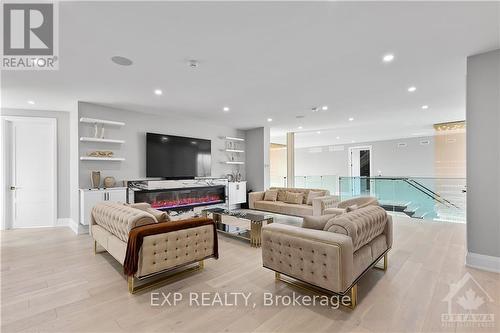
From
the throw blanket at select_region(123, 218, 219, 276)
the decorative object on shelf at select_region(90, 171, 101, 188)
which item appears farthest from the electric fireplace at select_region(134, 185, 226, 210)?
the throw blanket at select_region(123, 218, 219, 276)

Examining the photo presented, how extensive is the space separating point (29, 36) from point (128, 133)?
331 centimetres

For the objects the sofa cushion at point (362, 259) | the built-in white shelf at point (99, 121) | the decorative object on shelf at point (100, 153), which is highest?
the built-in white shelf at point (99, 121)

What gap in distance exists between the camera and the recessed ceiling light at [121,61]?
118 inches

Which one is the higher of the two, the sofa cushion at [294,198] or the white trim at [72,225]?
the sofa cushion at [294,198]

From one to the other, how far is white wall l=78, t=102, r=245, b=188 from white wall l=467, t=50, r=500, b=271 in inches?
231

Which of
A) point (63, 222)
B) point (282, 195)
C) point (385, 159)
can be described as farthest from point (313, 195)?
point (385, 159)

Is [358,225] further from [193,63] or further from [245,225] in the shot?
[245,225]

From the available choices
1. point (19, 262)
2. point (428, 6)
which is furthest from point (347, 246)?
point (19, 262)

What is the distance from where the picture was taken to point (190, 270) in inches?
119

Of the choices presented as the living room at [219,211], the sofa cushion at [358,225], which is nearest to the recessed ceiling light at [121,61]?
the living room at [219,211]

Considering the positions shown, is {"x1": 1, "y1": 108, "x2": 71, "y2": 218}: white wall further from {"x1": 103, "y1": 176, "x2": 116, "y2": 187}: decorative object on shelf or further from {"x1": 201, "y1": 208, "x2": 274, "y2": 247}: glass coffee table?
{"x1": 201, "y1": 208, "x2": 274, "y2": 247}: glass coffee table

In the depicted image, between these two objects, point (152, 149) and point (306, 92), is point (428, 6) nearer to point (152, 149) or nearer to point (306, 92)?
point (306, 92)

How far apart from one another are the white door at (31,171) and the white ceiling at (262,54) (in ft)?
1.65

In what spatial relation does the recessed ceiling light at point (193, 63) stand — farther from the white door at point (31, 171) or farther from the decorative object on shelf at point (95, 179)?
the white door at point (31, 171)
